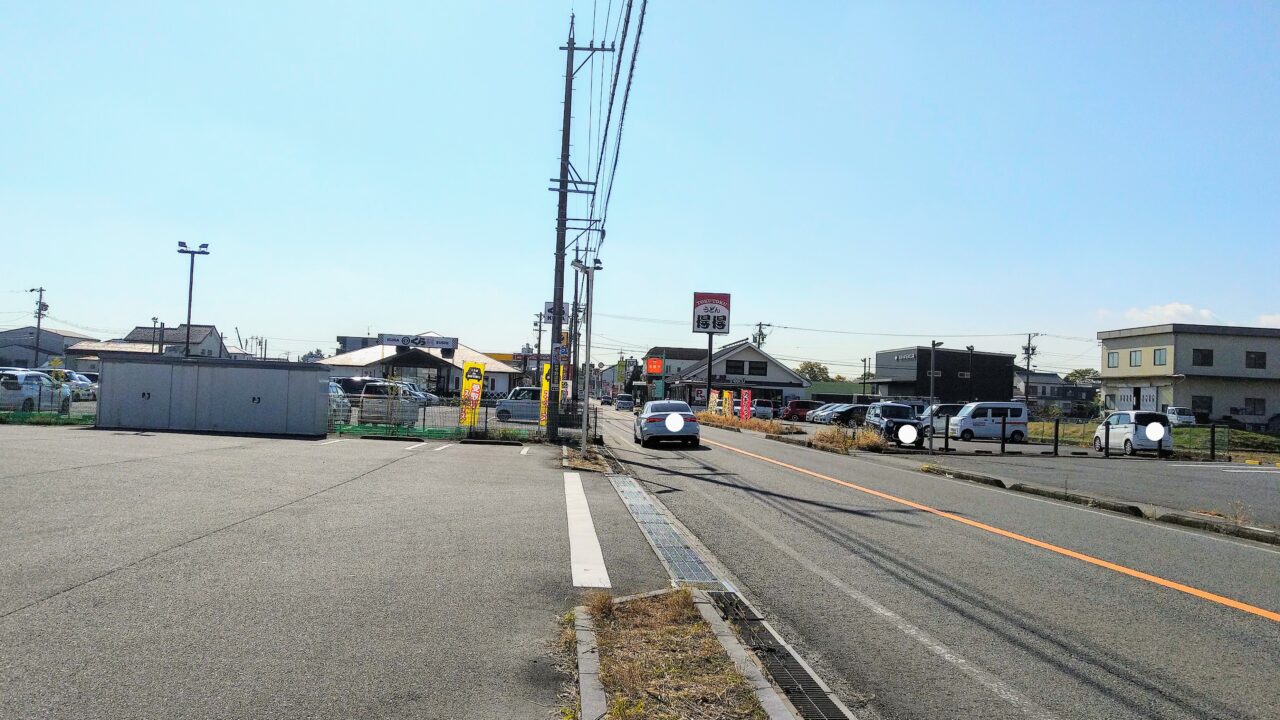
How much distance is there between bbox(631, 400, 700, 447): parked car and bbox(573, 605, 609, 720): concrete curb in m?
20.4

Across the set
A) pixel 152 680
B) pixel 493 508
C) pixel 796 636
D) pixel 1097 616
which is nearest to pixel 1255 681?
pixel 1097 616

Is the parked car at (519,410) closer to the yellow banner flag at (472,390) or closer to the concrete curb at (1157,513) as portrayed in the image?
the yellow banner flag at (472,390)

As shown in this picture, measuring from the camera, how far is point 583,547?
8422 mm

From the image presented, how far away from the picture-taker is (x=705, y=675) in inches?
174

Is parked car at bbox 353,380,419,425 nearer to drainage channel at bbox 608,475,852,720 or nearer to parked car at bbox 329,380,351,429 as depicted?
parked car at bbox 329,380,351,429

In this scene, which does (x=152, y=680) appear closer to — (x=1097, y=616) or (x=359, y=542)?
(x=359, y=542)

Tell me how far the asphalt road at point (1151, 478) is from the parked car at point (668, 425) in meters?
7.03

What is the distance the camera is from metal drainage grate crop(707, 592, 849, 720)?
4059mm

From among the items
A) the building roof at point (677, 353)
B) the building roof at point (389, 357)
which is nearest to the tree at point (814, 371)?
the building roof at point (677, 353)

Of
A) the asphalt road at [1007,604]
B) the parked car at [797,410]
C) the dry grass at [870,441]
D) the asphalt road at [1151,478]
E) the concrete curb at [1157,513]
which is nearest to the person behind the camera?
the asphalt road at [1007,604]

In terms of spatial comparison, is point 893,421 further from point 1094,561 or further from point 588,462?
point 1094,561

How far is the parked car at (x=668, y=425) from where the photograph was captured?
1024 inches

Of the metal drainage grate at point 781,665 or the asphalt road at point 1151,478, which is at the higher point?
the metal drainage grate at point 781,665

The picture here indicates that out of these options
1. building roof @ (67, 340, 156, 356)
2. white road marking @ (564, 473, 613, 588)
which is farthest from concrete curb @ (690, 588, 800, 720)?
building roof @ (67, 340, 156, 356)
